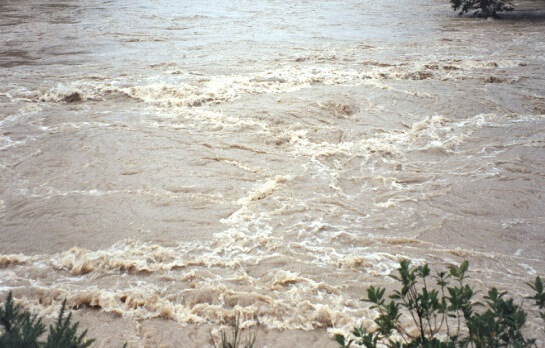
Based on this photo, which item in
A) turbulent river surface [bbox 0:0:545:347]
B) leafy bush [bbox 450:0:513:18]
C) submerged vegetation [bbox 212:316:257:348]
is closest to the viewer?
submerged vegetation [bbox 212:316:257:348]

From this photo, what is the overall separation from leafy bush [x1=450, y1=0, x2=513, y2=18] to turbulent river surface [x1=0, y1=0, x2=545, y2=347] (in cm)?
410

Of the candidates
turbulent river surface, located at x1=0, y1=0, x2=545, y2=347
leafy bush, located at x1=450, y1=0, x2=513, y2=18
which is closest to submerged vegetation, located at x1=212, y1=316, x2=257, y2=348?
turbulent river surface, located at x1=0, y1=0, x2=545, y2=347

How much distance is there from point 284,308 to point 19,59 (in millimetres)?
9804

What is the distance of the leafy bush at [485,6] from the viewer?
53.2 feet

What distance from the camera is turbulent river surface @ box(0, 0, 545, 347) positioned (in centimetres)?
424

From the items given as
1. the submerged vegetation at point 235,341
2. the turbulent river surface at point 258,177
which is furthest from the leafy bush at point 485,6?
the submerged vegetation at point 235,341

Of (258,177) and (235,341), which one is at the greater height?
(235,341)

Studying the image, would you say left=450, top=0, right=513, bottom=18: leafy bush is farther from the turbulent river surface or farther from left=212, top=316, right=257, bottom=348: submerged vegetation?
left=212, top=316, right=257, bottom=348: submerged vegetation

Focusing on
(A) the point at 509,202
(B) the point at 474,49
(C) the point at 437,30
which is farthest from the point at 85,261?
(C) the point at 437,30

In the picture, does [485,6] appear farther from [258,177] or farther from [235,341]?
[235,341]

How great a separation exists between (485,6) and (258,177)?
528 inches

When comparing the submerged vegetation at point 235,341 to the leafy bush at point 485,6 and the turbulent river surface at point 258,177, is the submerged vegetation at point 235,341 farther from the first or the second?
the leafy bush at point 485,6

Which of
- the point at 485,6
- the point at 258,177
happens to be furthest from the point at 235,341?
the point at 485,6

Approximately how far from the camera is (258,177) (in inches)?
244
